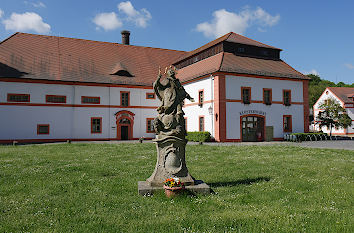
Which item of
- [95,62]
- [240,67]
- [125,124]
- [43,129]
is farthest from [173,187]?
[95,62]

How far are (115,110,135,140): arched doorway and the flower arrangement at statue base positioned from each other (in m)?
25.5

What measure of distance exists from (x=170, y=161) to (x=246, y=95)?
21522mm

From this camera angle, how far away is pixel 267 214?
5.35 metres

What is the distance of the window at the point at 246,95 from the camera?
2717 cm

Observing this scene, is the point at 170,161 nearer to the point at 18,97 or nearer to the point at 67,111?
the point at 67,111

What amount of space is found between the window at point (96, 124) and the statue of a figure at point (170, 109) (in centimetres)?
2418

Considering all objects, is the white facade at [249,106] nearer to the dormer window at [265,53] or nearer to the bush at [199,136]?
the bush at [199,136]

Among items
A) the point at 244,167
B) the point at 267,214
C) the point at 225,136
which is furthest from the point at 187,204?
the point at 225,136

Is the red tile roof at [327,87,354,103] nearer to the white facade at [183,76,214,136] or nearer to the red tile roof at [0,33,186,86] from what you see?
the red tile roof at [0,33,186,86]

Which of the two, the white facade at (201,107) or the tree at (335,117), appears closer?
the white facade at (201,107)

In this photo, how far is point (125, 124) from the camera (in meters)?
31.9

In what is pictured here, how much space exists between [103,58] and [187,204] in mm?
30792

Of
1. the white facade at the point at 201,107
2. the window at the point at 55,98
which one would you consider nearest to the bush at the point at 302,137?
the white facade at the point at 201,107

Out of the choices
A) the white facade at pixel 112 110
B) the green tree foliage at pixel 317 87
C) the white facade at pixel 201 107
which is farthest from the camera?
the green tree foliage at pixel 317 87
